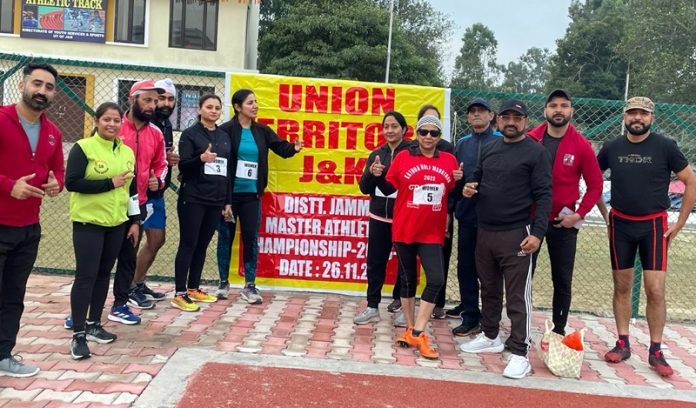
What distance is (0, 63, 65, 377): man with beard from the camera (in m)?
3.70

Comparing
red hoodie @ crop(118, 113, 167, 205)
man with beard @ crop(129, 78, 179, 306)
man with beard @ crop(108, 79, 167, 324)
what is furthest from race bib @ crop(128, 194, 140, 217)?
man with beard @ crop(129, 78, 179, 306)

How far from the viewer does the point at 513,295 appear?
15.1ft

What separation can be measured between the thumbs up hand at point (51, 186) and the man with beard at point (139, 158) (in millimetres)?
1013

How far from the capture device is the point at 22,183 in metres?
3.60

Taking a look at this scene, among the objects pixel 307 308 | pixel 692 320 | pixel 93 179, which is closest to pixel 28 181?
pixel 93 179

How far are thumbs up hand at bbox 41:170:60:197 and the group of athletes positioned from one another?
0.5 inches

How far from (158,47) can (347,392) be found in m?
22.8

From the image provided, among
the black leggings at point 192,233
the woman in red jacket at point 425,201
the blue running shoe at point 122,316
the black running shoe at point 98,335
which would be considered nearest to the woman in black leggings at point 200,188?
the black leggings at point 192,233

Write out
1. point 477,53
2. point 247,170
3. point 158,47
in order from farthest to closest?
1. point 477,53
2. point 158,47
3. point 247,170

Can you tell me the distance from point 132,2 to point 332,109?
819 inches

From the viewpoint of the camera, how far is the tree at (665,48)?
1294 inches

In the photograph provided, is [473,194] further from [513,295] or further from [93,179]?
[93,179]

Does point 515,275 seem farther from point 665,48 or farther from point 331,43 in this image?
point 665,48

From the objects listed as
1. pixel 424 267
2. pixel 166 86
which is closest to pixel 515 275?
pixel 424 267
